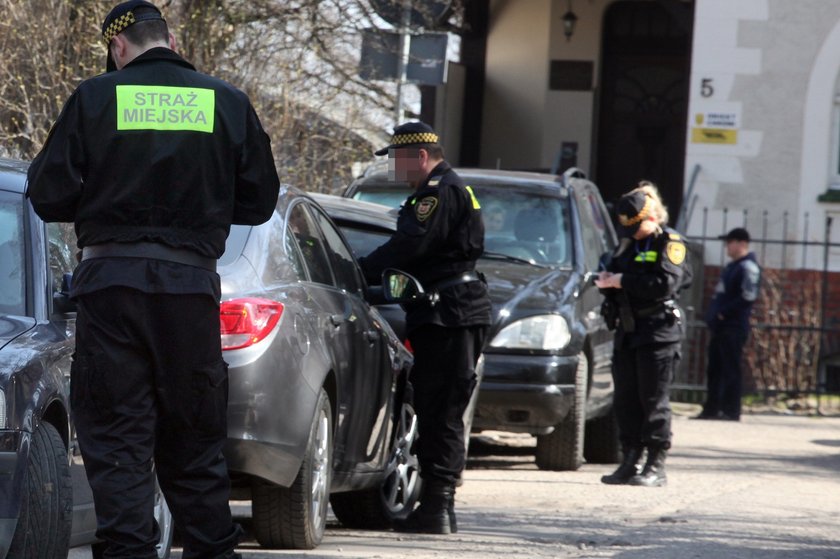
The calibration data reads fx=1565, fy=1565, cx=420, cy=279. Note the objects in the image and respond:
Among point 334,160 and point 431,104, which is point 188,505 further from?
point 431,104

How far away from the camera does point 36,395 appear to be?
482 cm

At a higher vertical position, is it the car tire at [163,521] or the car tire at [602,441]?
the car tire at [163,521]

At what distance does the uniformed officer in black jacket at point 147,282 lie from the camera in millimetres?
4305

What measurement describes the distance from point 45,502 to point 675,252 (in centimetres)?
555

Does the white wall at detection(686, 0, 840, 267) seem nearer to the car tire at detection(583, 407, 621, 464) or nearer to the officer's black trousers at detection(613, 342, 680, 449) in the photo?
the car tire at detection(583, 407, 621, 464)

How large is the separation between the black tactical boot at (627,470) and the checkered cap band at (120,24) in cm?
584

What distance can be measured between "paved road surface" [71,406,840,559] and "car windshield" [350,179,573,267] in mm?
1443

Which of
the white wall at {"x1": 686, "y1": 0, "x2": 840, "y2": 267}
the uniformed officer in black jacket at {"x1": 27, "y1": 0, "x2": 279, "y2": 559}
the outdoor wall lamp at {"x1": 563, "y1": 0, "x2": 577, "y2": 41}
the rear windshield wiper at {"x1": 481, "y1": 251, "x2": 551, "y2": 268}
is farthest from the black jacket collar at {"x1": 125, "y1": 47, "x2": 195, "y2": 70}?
the outdoor wall lamp at {"x1": 563, "y1": 0, "x2": 577, "y2": 41}

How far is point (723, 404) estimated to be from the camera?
49.0 ft

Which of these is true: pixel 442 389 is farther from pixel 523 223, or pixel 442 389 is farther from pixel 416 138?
pixel 523 223

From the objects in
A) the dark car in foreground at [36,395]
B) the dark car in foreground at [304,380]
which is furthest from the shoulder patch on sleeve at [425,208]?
the dark car in foreground at [36,395]

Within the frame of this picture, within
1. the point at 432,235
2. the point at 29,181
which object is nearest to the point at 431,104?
the point at 432,235

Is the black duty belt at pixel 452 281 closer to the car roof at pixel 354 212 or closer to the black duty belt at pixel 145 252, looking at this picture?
the car roof at pixel 354 212

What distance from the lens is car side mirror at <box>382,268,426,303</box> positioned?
276 inches
